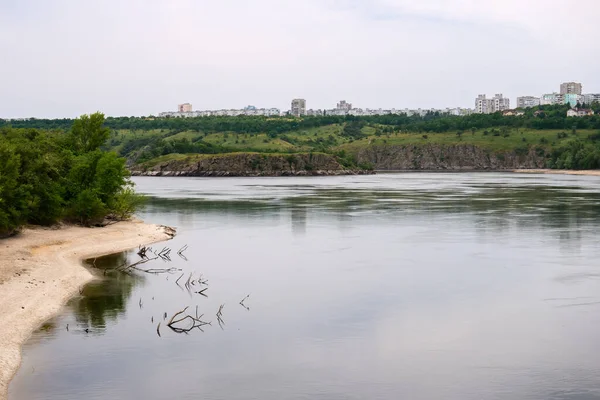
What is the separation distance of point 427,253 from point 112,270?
1870 centimetres

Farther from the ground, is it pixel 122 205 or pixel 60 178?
pixel 60 178

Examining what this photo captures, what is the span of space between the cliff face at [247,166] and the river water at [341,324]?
13201 cm

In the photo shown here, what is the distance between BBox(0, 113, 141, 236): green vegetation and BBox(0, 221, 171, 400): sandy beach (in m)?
1.36

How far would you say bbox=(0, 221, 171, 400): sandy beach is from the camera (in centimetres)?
2317

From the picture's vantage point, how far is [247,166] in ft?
611

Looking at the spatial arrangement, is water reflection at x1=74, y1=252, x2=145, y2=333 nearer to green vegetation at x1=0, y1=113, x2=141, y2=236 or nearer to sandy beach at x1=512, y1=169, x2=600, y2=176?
green vegetation at x1=0, y1=113, x2=141, y2=236

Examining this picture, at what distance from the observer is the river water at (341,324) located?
63.4 feet

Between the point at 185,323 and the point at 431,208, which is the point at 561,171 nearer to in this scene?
the point at 431,208

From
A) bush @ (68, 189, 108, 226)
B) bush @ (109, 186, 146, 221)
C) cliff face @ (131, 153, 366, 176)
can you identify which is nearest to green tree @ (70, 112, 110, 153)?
bush @ (109, 186, 146, 221)

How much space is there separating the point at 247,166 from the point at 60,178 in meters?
139

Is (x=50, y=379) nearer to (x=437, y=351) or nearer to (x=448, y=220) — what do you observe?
(x=437, y=351)

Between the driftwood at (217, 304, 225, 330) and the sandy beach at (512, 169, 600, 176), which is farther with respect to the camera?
the sandy beach at (512, 169, 600, 176)

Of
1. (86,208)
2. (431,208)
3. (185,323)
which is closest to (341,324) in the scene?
(185,323)

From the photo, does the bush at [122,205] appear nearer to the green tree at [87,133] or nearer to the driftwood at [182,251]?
the green tree at [87,133]
